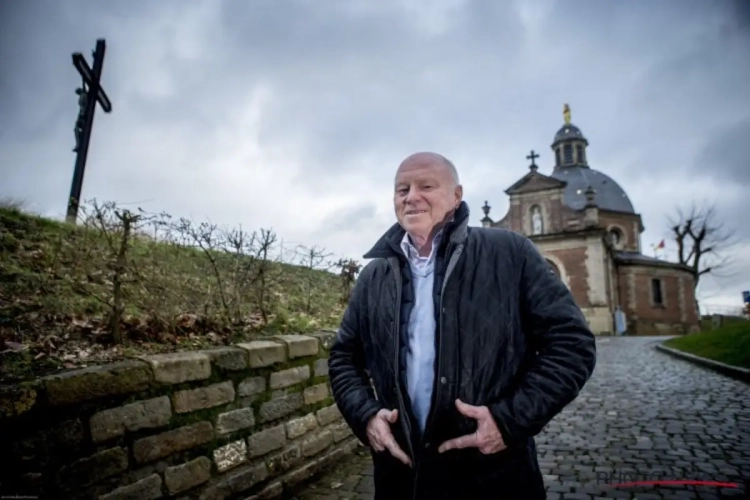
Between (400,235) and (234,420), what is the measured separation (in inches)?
89.3

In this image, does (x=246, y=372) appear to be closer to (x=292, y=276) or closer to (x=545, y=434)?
(x=292, y=276)

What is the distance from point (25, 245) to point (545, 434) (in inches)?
255

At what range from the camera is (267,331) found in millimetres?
4668

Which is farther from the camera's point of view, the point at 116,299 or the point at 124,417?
the point at 116,299

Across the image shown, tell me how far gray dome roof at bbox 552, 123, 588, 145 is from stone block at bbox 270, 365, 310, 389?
148 ft

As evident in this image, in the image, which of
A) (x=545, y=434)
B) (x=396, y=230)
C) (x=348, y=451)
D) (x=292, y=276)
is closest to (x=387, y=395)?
(x=396, y=230)

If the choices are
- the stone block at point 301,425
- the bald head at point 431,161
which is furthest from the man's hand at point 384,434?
the stone block at point 301,425

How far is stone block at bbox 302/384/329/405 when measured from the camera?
4.40 m

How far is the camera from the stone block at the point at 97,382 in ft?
7.79

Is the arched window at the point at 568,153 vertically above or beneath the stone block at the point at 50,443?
above

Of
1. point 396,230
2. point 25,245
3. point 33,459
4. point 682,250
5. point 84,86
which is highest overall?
point 682,250

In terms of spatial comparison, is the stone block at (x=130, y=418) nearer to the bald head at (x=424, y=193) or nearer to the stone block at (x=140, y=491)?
the stone block at (x=140, y=491)

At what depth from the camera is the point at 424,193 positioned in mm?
2150

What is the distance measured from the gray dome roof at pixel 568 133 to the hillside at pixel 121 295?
4349 cm
